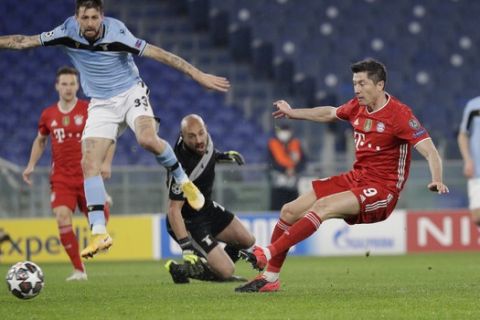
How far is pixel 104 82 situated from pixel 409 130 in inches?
103

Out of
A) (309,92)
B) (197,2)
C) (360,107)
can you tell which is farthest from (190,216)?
(197,2)

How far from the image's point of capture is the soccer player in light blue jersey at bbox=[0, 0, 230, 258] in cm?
898

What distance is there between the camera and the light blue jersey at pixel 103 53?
357 inches

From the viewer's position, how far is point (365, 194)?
880 cm

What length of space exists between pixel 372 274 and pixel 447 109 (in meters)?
11.0

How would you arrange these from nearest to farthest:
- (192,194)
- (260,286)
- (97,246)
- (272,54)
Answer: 1. (97,246)
2. (260,286)
3. (192,194)
4. (272,54)

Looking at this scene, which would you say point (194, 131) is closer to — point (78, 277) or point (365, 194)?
point (365, 194)

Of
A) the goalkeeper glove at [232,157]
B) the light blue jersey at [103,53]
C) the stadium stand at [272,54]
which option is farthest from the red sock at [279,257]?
the stadium stand at [272,54]

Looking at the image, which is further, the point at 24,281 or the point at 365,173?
the point at 365,173

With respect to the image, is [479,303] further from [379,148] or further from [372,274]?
[372,274]

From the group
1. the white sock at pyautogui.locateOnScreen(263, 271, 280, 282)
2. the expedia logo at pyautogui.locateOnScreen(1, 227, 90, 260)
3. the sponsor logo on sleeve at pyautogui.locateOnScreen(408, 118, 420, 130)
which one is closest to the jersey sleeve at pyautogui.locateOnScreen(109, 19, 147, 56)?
the white sock at pyautogui.locateOnScreen(263, 271, 280, 282)

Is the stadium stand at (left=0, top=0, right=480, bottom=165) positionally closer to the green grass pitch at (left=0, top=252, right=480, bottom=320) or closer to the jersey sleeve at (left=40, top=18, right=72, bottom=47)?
the green grass pitch at (left=0, top=252, right=480, bottom=320)

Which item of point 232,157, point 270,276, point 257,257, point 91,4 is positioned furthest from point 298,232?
point 91,4

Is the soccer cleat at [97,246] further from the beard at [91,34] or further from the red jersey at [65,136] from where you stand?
the red jersey at [65,136]
